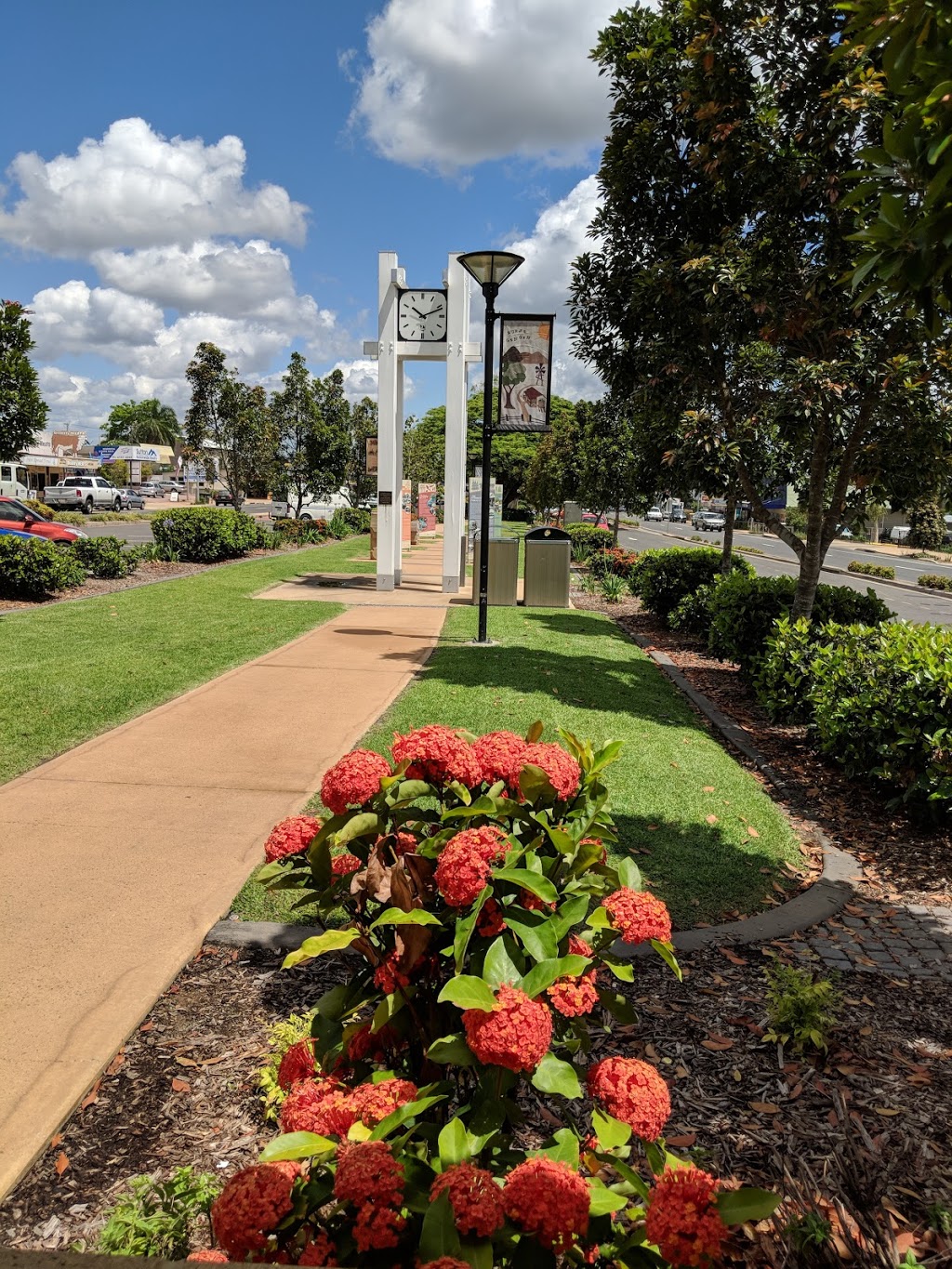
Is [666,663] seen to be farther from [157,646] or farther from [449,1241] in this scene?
[449,1241]

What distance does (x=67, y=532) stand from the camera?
19.3m

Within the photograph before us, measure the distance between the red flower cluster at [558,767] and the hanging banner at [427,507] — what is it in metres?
37.8

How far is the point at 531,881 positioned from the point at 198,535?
19375 mm

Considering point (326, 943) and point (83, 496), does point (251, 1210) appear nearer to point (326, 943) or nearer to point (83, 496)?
point (326, 943)

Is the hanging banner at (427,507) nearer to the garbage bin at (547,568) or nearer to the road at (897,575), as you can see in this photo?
the road at (897,575)

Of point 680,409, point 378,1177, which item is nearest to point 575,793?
point 378,1177

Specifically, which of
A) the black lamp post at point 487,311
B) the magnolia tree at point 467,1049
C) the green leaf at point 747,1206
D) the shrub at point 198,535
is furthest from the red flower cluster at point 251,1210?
the shrub at point 198,535

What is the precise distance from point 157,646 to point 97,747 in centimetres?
385

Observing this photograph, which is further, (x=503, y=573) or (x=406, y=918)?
(x=503, y=573)

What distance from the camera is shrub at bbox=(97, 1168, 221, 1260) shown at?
6.48ft

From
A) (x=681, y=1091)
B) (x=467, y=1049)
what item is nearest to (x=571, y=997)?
(x=467, y=1049)

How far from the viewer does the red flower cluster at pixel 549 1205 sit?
4.75 ft

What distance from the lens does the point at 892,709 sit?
17.3 feet

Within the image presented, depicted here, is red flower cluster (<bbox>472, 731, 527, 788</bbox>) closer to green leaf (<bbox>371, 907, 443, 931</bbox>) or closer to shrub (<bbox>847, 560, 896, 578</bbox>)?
green leaf (<bbox>371, 907, 443, 931</bbox>)
